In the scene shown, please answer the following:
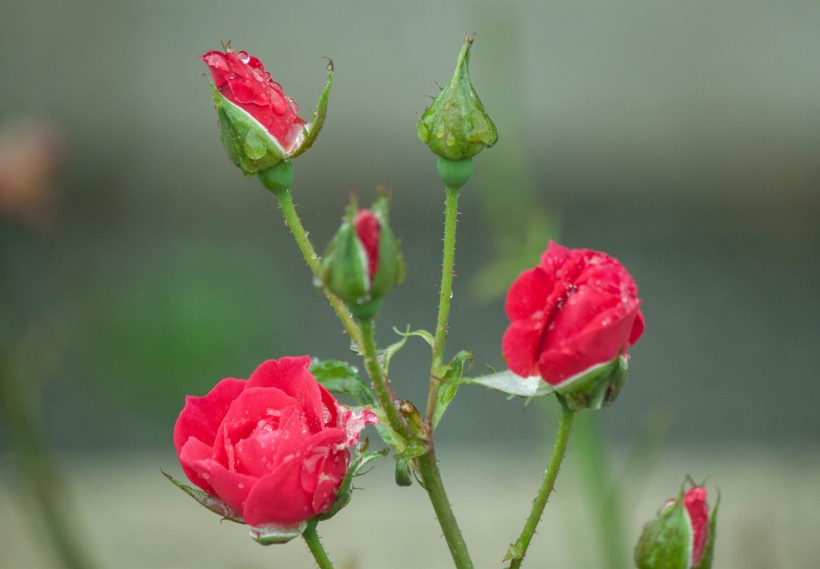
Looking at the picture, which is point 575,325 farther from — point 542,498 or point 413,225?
point 413,225

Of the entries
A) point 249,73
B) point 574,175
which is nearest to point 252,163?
point 249,73

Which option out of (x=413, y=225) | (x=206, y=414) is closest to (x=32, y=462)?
(x=206, y=414)

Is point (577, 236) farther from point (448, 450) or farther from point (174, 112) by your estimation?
point (174, 112)

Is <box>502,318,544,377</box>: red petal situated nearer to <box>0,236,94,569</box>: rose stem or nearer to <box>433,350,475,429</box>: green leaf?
<box>433,350,475,429</box>: green leaf

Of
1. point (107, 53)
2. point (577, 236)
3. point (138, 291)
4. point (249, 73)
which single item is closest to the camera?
point (249, 73)

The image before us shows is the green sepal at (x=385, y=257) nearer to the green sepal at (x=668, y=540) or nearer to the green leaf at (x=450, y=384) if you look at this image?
the green leaf at (x=450, y=384)

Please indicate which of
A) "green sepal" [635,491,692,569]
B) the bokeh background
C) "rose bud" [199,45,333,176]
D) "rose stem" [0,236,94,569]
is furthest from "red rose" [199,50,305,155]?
the bokeh background
